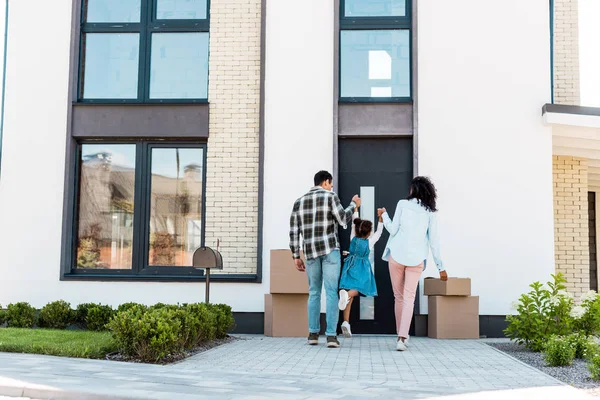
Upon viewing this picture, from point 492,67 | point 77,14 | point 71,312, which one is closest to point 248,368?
point 71,312

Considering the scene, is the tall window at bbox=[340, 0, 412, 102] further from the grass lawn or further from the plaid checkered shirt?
the grass lawn

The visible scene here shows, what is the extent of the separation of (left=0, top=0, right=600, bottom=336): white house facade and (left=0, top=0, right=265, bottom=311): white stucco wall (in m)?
0.02

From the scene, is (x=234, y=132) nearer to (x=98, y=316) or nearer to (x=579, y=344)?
(x=98, y=316)

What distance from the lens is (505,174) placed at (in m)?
11.3

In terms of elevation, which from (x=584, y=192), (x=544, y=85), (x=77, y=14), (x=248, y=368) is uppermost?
(x=77, y=14)

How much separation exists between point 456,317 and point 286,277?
2340 millimetres

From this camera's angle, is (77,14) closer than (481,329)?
No

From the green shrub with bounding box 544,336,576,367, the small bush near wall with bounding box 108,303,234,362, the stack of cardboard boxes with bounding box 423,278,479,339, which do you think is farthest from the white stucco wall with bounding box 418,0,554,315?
the small bush near wall with bounding box 108,303,234,362

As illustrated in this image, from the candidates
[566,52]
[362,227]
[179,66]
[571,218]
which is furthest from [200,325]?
[566,52]

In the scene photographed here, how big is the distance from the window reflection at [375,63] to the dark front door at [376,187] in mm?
733

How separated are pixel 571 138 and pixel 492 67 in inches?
63.9

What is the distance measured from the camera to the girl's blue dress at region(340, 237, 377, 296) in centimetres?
1033

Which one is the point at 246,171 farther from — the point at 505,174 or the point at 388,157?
the point at 505,174

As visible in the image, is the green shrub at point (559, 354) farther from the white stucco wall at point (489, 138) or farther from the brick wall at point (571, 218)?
the brick wall at point (571, 218)
